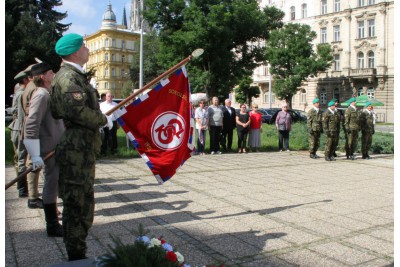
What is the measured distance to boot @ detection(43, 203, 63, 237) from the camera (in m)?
5.01

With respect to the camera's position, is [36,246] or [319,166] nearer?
[36,246]

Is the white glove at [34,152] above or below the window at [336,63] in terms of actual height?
below

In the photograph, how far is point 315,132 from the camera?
14.1 metres

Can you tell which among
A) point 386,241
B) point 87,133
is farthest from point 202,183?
point 87,133

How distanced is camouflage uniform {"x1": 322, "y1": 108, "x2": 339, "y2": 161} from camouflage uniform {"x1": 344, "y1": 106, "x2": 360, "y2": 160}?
65cm

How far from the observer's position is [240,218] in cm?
601

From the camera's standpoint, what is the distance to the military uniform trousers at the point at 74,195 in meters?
3.75

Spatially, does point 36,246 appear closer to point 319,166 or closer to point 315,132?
point 319,166

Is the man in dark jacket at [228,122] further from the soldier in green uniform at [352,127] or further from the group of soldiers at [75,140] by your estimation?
the group of soldiers at [75,140]

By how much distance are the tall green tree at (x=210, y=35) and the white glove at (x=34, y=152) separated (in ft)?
107

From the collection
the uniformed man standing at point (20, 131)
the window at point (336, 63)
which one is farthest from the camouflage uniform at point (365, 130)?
the window at point (336, 63)

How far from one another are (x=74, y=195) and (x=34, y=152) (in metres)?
0.90

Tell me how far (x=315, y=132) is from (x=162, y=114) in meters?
9.83

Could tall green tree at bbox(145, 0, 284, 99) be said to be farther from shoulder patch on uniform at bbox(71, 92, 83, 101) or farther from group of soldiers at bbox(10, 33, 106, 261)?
shoulder patch on uniform at bbox(71, 92, 83, 101)
